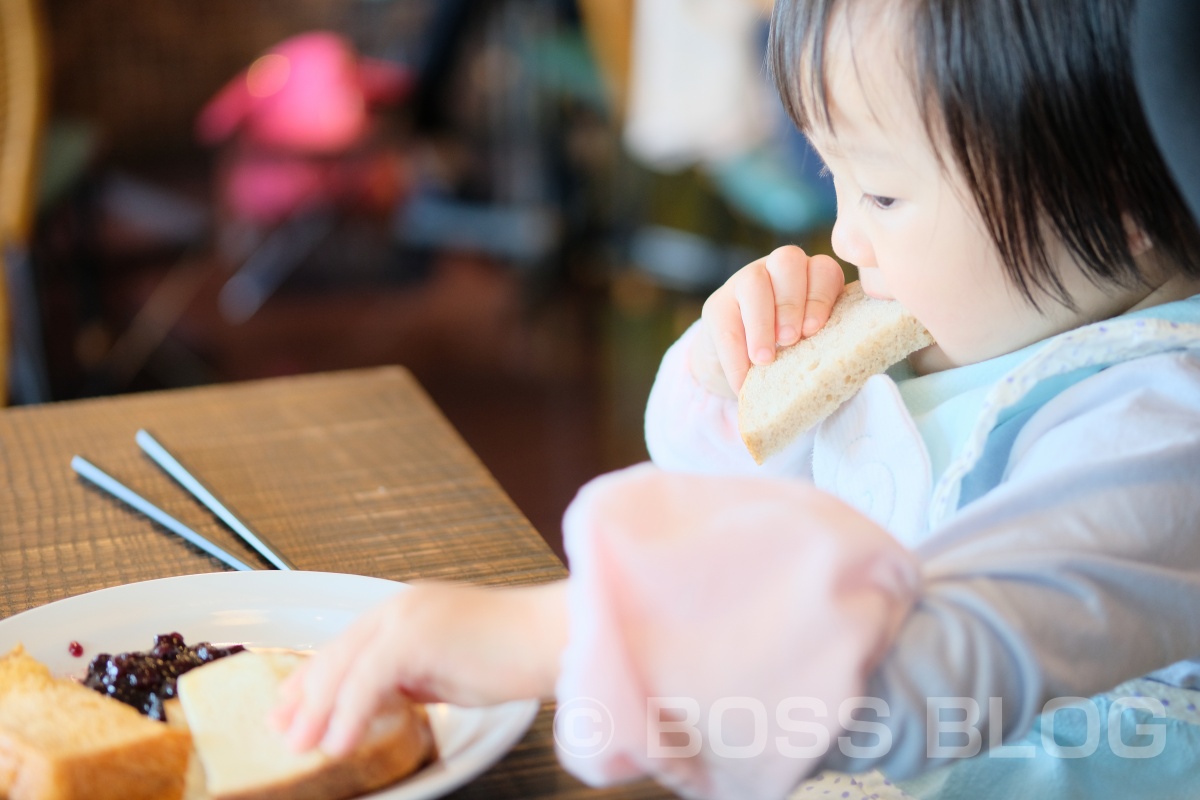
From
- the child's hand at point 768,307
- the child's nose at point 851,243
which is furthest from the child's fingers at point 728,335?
the child's nose at point 851,243

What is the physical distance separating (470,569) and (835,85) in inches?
13.6

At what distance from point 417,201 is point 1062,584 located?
11.3ft

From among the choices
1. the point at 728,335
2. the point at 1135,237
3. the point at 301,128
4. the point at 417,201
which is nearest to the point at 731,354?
the point at 728,335

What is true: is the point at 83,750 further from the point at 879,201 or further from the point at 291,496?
the point at 879,201

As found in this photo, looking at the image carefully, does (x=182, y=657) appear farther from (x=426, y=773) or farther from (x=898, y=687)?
(x=898, y=687)

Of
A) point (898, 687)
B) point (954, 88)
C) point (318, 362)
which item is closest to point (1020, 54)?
point (954, 88)

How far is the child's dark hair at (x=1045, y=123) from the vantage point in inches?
22.3

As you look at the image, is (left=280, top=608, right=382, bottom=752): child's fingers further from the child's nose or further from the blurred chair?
the blurred chair

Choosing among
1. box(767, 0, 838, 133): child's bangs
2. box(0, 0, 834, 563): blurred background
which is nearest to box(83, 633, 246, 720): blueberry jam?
box(767, 0, 838, 133): child's bangs

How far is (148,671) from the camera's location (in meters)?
0.59

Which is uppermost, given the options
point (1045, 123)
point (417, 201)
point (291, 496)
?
point (1045, 123)

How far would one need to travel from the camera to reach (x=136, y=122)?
13.0ft

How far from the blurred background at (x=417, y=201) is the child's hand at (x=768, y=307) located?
1499 millimetres

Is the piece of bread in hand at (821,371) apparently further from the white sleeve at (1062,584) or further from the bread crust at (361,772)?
the bread crust at (361,772)
